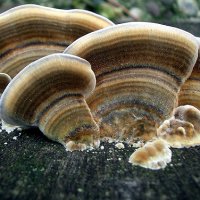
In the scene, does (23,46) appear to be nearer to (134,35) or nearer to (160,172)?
(134,35)

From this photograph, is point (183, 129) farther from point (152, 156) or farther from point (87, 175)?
point (87, 175)

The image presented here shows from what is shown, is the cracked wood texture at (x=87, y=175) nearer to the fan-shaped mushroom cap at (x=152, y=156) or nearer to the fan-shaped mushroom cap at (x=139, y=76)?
the fan-shaped mushroom cap at (x=152, y=156)

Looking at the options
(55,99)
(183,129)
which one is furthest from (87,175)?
(183,129)

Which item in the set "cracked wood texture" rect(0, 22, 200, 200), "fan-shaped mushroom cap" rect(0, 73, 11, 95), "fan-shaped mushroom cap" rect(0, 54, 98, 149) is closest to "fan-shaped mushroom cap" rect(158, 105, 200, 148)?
"cracked wood texture" rect(0, 22, 200, 200)

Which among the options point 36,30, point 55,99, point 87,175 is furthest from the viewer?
point 36,30

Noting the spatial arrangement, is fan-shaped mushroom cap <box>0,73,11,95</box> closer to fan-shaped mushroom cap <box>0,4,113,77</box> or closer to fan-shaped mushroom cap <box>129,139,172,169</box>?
fan-shaped mushroom cap <box>0,4,113,77</box>

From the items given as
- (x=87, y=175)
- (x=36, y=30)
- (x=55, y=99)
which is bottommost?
(x=87, y=175)
